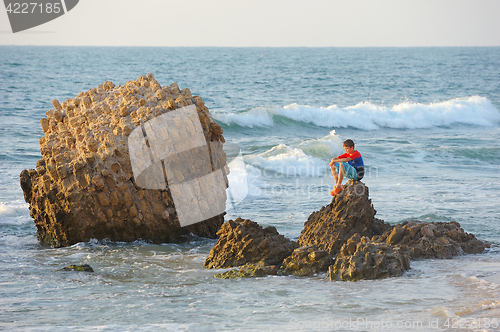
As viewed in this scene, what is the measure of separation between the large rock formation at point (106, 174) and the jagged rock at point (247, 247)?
1.29 meters

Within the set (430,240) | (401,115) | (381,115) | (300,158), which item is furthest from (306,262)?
(401,115)

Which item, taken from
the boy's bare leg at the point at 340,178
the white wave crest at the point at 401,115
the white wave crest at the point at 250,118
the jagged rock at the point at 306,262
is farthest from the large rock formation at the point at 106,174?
the white wave crest at the point at 401,115

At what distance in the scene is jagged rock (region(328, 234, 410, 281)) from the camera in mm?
5863

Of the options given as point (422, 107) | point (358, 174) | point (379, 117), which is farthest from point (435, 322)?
point (422, 107)

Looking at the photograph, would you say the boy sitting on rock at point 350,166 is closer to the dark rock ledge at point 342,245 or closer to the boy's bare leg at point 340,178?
the boy's bare leg at point 340,178

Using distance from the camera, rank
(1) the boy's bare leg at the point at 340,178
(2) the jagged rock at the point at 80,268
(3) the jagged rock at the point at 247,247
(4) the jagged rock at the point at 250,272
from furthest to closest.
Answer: (1) the boy's bare leg at the point at 340,178, (3) the jagged rock at the point at 247,247, (2) the jagged rock at the point at 80,268, (4) the jagged rock at the point at 250,272

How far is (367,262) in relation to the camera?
5.94m

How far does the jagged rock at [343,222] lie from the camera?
6.80 metres

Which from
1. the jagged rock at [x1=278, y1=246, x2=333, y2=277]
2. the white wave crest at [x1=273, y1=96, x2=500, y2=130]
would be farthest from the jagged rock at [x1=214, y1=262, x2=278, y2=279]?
the white wave crest at [x1=273, y1=96, x2=500, y2=130]

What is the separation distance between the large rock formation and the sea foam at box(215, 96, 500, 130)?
14.9 meters

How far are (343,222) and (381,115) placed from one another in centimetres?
2158

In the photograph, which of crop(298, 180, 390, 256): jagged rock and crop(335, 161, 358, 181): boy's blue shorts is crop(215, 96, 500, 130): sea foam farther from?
crop(298, 180, 390, 256): jagged rock

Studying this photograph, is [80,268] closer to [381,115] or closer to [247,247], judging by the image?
[247,247]

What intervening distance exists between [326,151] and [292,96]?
55.6ft
